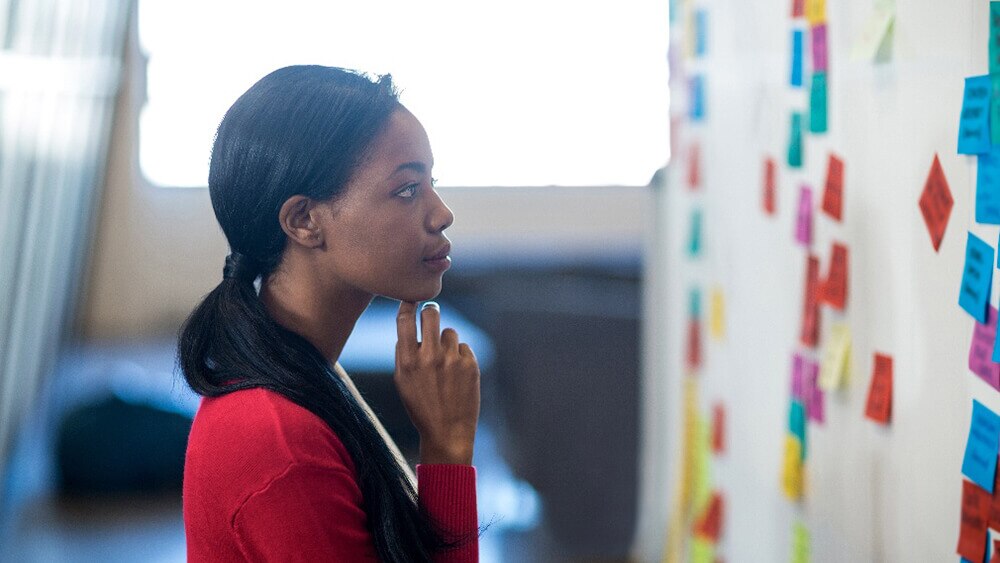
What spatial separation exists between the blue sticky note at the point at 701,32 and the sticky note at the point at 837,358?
112 centimetres

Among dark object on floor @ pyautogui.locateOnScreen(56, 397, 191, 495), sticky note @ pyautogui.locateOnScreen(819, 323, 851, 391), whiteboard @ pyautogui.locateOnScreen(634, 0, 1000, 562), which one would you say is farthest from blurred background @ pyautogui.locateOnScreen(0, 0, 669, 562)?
sticky note @ pyautogui.locateOnScreen(819, 323, 851, 391)

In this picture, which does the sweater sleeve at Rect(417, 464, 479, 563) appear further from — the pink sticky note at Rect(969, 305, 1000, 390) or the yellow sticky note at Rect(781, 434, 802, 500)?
the yellow sticky note at Rect(781, 434, 802, 500)

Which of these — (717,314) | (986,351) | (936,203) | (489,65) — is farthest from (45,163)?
(986,351)

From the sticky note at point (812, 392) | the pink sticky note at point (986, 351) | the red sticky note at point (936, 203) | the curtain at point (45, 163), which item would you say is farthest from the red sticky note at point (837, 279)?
the curtain at point (45, 163)

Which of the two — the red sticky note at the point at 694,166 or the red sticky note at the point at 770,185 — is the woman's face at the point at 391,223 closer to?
the red sticky note at the point at 770,185

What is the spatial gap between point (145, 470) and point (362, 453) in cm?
345

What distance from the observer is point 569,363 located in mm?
3479

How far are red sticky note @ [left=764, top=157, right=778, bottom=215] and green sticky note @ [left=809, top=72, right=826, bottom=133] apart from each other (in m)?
0.21

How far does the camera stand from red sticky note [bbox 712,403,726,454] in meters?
2.16

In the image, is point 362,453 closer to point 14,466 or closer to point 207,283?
point 14,466

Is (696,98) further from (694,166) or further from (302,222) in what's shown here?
(302,222)

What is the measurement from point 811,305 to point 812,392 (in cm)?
12

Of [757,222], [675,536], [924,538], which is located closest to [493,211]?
[675,536]

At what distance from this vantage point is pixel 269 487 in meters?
0.90
